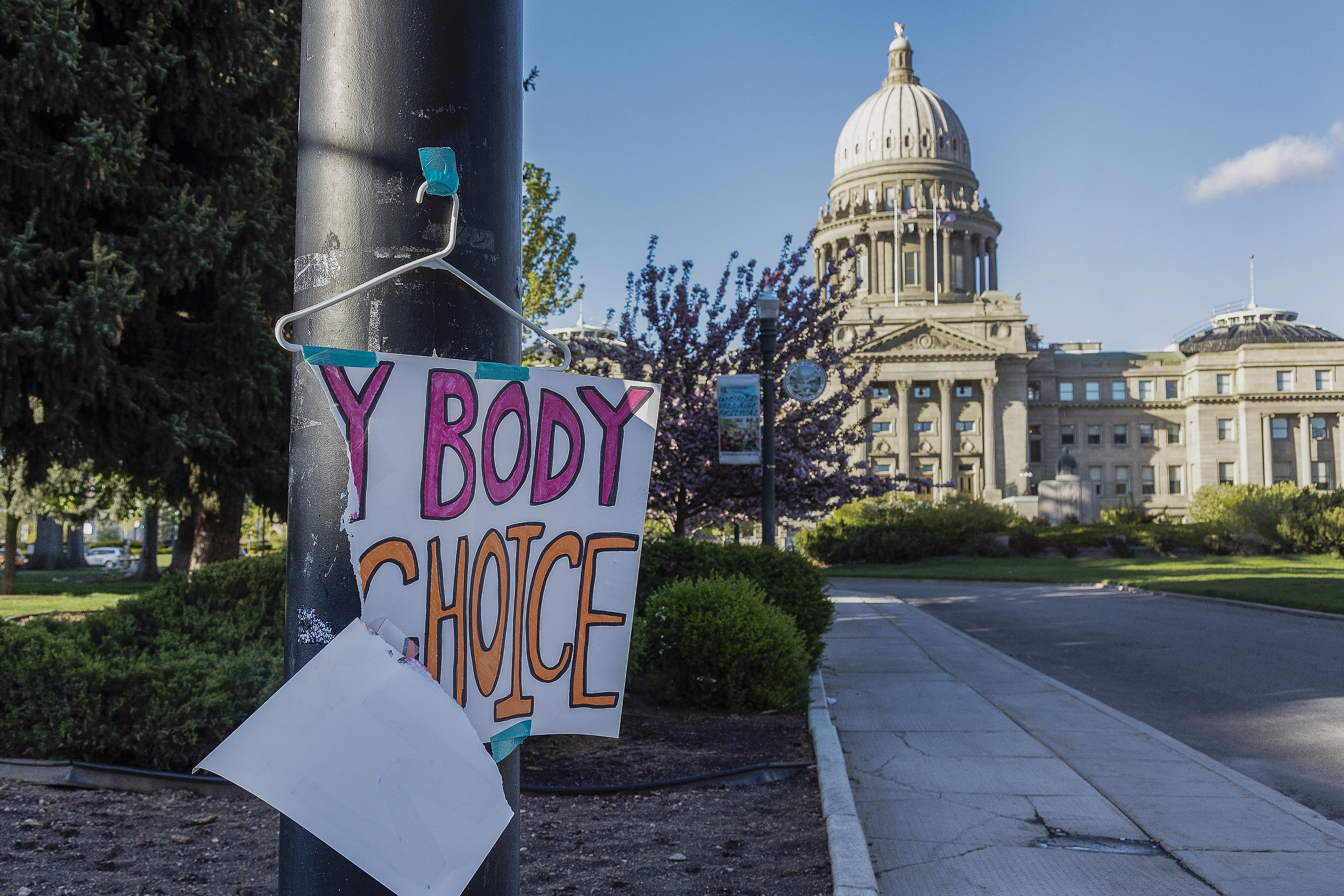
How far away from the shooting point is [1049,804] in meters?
6.18

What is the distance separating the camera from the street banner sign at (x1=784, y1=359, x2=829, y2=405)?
49.9 feet

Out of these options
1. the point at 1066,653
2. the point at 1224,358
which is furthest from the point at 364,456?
the point at 1224,358

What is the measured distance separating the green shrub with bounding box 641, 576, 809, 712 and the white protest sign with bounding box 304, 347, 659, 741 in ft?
21.8

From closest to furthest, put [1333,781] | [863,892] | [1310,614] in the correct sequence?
[863,892], [1333,781], [1310,614]

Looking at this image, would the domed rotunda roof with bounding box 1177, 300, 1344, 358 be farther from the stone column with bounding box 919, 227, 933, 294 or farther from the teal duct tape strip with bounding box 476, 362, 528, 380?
the teal duct tape strip with bounding box 476, 362, 528, 380

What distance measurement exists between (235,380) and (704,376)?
7249 millimetres

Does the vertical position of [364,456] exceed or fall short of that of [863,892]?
it exceeds it

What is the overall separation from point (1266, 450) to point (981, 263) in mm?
31276

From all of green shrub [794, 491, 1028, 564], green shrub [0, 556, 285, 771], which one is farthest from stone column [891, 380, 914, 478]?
green shrub [0, 556, 285, 771]

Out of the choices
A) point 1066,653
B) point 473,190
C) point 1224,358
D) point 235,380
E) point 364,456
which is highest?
point 1224,358

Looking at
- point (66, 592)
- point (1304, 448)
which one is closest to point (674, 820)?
point (66, 592)

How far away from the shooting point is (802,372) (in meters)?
15.3

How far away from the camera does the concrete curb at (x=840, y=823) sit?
445 cm

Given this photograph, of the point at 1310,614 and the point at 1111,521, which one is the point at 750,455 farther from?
the point at 1111,521
